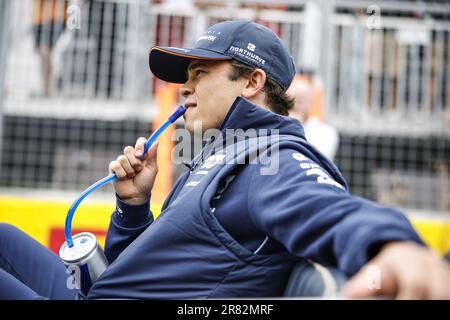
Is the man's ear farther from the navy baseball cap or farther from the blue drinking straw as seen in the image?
the blue drinking straw

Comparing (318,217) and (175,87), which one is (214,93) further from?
(175,87)

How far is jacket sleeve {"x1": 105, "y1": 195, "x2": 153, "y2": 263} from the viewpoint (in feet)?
7.91

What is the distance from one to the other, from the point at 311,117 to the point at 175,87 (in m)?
1.09

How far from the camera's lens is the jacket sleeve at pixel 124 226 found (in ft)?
7.91

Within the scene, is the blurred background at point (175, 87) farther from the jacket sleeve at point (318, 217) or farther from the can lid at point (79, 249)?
the jacket sleeve at point (318, 217)

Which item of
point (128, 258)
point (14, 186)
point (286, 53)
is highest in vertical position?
point (286, 53)

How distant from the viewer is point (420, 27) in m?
5.92

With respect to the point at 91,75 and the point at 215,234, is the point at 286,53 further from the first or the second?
the point at 91,75

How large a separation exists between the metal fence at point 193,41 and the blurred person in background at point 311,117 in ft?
0.66

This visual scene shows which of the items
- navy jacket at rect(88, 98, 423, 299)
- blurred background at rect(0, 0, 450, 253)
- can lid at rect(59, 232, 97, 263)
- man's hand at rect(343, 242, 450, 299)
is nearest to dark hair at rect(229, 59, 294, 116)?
navy jacket at rect(88, 98, 423, 299)

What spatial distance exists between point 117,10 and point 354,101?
2132mm

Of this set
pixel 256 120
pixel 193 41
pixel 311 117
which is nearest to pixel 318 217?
pixel 256 120

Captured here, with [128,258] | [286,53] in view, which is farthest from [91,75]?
[128,258]
